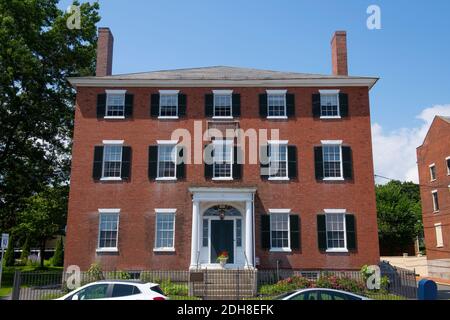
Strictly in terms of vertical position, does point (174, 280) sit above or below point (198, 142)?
below

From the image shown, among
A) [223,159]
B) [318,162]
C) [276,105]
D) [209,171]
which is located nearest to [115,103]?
[209,171]

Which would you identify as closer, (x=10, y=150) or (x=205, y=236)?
(x=205, y=236)

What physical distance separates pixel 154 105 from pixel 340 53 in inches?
445

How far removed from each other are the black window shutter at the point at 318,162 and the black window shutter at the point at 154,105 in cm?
900

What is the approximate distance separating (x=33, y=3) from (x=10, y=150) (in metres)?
9.72

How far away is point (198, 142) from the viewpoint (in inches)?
971

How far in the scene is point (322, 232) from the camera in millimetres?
23531

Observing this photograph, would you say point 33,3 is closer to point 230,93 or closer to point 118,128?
point 118,128

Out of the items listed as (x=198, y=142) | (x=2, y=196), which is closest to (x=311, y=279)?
(x=198, y=142)

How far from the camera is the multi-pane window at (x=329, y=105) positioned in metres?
25.2

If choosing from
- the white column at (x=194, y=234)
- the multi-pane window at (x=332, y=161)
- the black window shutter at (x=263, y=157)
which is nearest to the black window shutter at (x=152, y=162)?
the white column at (x=194, y=234)

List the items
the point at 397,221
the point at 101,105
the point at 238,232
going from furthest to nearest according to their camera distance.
→ 1. the point at 397,221
2. the point at 101,105
3. the point at 238,232

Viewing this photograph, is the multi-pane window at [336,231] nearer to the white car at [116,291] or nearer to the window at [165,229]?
the window at [165,229]

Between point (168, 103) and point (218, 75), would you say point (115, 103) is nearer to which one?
point (168, 103)
